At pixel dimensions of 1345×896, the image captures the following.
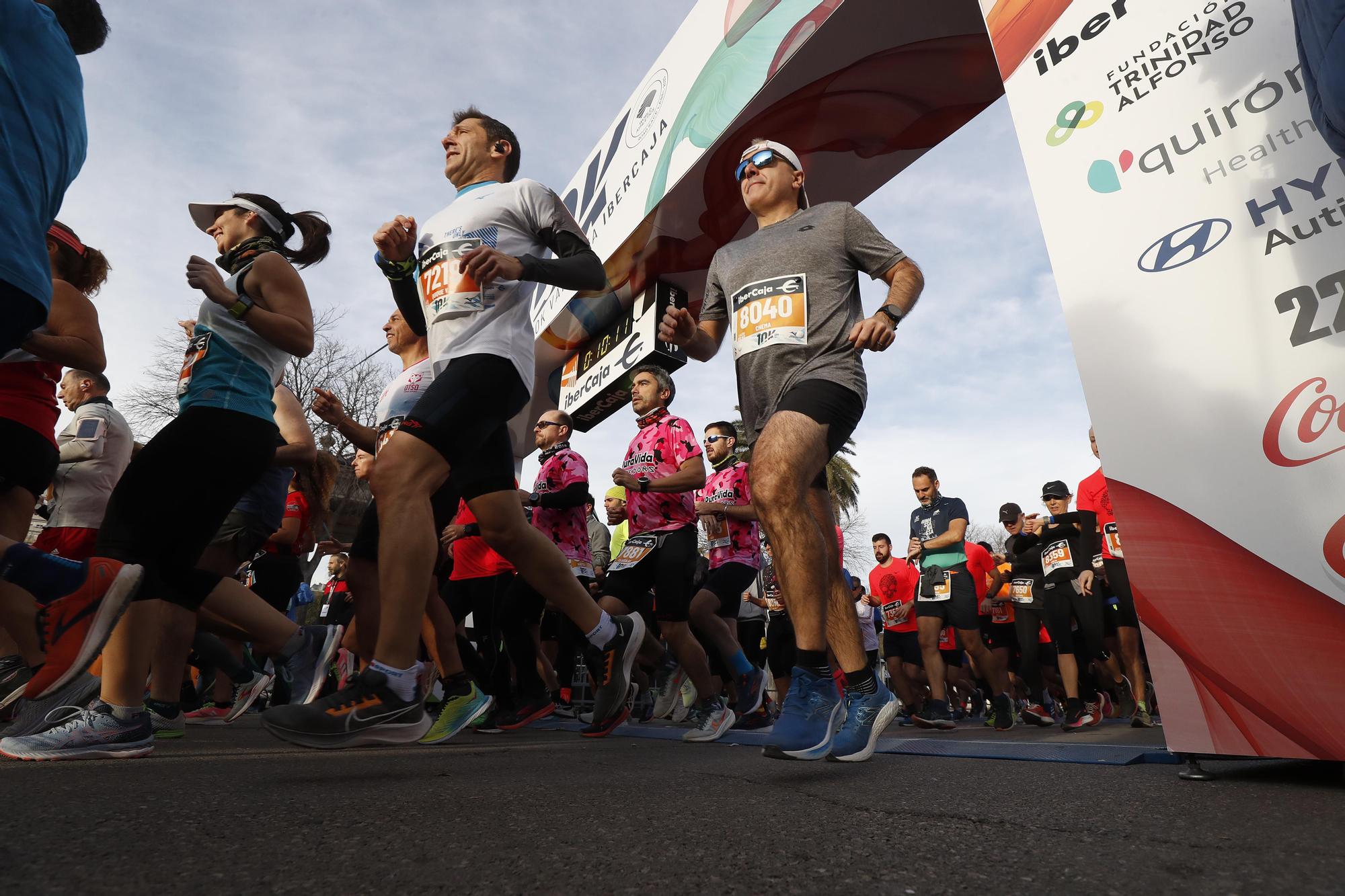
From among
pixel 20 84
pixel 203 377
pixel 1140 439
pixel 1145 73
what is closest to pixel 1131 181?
pixel 1145 73

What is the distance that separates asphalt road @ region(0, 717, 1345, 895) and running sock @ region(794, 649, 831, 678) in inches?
9.4

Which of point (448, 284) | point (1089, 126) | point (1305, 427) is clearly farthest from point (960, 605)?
point (448, 284)

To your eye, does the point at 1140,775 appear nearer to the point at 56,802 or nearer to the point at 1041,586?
the point at 56,802

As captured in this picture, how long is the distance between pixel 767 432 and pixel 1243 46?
1.51 meters

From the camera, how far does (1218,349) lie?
195cm

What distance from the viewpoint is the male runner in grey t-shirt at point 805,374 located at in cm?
218

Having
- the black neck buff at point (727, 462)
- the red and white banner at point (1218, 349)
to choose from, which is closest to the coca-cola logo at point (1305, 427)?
the red and white banner at point (1218, 349)

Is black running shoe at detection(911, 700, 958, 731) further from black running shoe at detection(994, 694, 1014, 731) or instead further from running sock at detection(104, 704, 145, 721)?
running sock at detection(104, 704, 145, 721)

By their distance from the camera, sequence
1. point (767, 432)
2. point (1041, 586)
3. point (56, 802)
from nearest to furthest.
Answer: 1. point (56, 802)
2. point (767, 432)
3. point (1041, 586)

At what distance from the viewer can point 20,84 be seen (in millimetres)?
1613

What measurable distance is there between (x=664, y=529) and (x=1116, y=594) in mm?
3430

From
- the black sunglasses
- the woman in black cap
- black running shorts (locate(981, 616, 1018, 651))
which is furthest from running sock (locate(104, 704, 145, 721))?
black running shorts (locate(981, 616, 1018, 651))

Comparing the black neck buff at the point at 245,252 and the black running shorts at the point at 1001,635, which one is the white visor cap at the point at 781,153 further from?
the black running shorts at the point at 1001,635

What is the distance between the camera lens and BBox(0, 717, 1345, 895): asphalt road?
886mm
